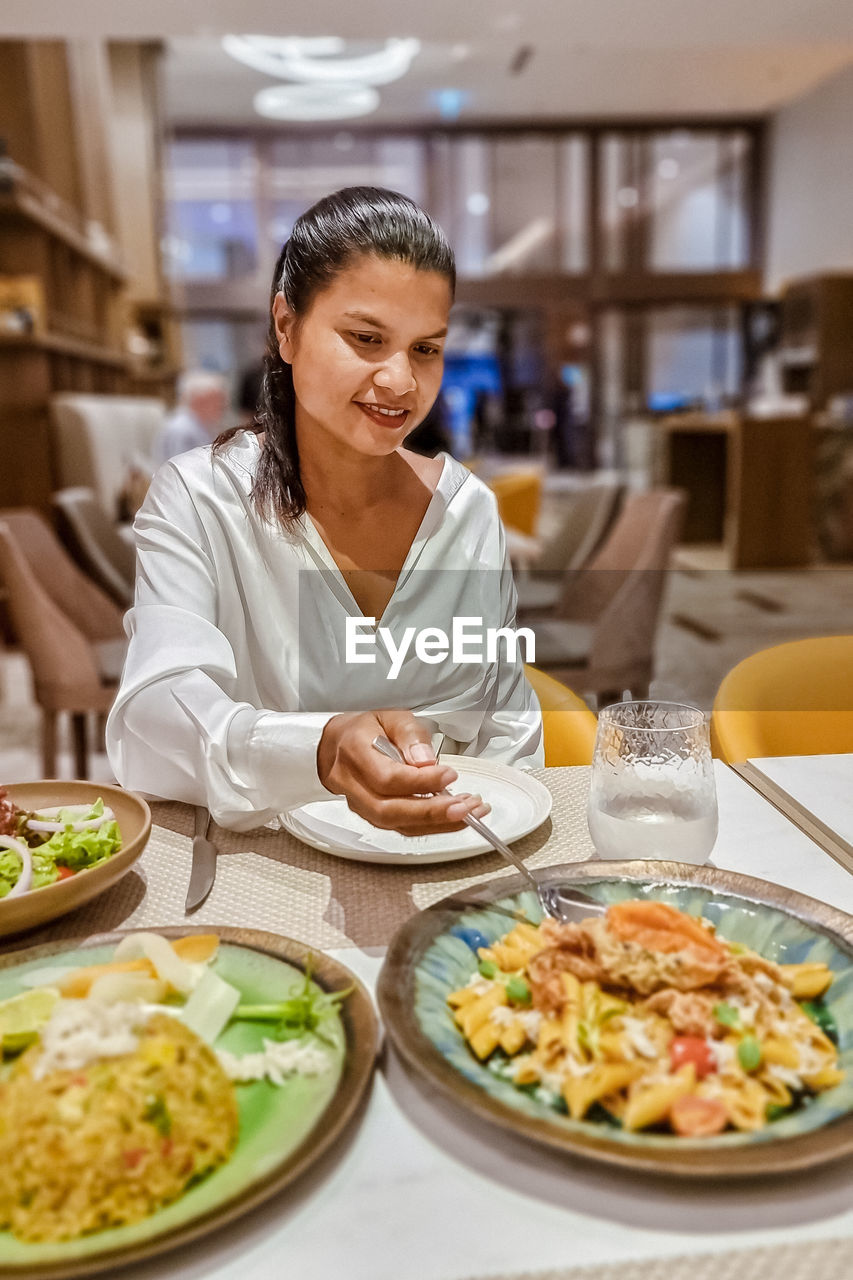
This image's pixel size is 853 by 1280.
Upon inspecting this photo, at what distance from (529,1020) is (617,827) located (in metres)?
0.27

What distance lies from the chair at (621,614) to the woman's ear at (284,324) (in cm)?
146

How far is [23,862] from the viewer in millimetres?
816

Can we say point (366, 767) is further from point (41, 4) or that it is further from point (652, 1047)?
point (41, 4)

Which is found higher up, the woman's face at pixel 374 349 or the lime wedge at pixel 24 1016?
the woman's face at pixel 374 349

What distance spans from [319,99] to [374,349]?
952cm

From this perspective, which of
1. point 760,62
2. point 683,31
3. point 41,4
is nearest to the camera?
point 41,4

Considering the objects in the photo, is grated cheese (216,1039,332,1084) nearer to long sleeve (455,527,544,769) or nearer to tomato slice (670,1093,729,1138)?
tomato slice (670,1093,729,1138)

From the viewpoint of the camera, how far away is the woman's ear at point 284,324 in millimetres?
1333

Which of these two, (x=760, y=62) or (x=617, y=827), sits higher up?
(x=760, y=62)

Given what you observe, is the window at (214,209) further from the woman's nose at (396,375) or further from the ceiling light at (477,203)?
the woman's nose at (396,375)

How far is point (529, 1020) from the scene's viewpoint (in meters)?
0.60

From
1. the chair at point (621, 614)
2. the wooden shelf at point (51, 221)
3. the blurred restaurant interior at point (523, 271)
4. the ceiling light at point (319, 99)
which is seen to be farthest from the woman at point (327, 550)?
the ceiling light at point (319, 99)

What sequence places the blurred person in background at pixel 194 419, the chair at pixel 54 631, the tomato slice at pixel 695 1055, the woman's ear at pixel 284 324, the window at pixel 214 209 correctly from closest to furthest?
the tomato slice at pixel 695 1055
the woman's ear at pixel 284 324
the chair at pixel 54 631
the blurred person in background at pixel 194 419
the window at pixel 214 209

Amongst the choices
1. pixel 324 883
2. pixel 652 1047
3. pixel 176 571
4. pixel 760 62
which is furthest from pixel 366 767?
pixel 760 62
